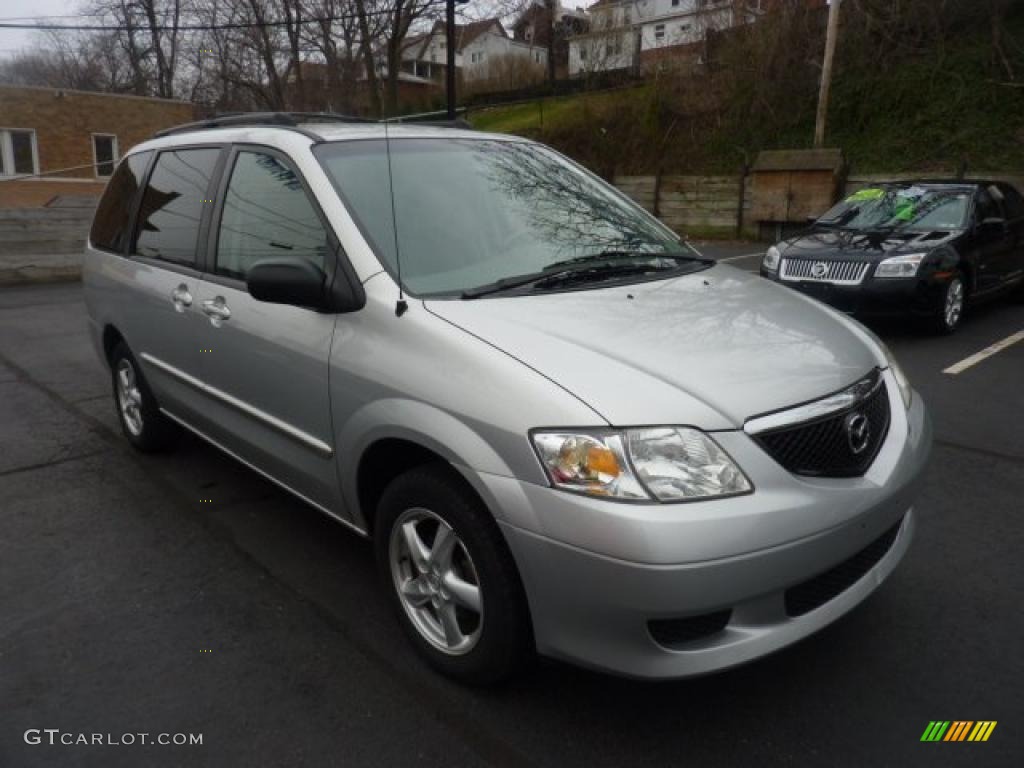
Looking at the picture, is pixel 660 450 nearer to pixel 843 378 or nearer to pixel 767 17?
pixel 843 378

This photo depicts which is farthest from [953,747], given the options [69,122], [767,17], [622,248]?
[69,122]

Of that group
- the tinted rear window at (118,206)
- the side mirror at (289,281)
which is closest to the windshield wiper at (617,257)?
the side mirror at (289,281)

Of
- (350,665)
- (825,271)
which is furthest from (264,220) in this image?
(825,271)

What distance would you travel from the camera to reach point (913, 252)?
747cm

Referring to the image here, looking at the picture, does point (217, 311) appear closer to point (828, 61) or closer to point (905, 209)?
point (905, 209)

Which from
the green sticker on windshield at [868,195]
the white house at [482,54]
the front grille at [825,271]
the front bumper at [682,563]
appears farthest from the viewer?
the white house at [482,54]

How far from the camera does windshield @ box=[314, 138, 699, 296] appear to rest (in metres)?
2.79

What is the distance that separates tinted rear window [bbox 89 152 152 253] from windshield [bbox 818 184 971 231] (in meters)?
7.17

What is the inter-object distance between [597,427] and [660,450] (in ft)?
0.58

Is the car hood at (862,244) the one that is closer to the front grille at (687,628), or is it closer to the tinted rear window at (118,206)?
the tinted rear window at (118,206)

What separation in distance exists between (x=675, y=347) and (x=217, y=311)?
203 cm

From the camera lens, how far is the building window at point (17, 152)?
79.9ft

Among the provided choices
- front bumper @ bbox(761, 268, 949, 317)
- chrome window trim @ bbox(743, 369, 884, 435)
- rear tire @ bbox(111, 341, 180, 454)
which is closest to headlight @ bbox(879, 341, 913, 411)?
chrome window trim @ bbox(743, 369, 884, 435)
